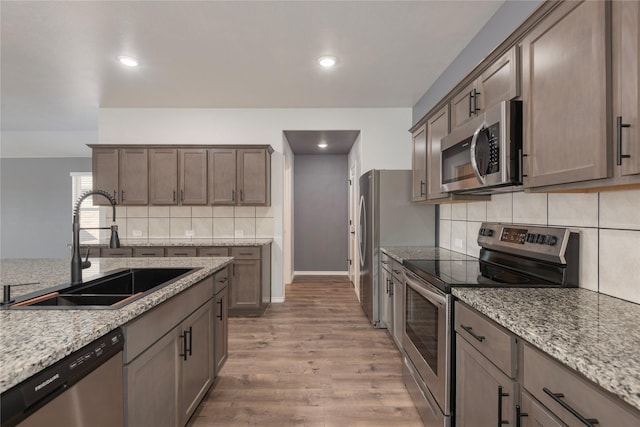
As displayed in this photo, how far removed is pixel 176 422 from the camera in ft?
5.36

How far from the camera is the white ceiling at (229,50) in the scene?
7.56 feet

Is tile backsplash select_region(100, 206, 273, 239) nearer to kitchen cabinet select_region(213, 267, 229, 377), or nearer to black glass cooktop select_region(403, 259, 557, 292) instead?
kitchen cabinet select_region(213, 267, 229, 377)

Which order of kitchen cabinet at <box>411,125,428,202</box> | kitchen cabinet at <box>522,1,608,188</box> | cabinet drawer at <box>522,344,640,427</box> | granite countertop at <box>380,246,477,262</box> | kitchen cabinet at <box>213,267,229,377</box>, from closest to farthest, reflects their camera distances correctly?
cabinet drawer at <box>522,344,640,427</box> → kitchen cabinet at <box>522,1,608,188</box> → kitchen cabinet at <box>213,267,229,377</box> → granite countertop at <box>380,246,477,262</box> → kitchen cabinet at <box>411,125,428,202</box>

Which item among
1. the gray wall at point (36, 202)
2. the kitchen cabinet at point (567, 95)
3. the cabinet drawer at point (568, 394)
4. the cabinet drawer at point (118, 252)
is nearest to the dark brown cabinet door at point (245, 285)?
the cabinet drawer at point (118, 252)

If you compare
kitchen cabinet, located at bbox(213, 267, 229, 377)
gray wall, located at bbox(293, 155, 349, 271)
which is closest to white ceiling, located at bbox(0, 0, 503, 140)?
kitchen cabinet, located at bbox(213, 267, 229, 377)

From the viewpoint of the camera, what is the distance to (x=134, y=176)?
416cm

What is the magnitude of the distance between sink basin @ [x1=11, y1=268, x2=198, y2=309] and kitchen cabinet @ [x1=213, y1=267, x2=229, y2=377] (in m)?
0.32

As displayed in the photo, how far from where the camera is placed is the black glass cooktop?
161 centimetres

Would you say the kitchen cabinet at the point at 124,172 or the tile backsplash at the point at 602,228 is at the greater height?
the kitchen cabinet at the point at 124,172

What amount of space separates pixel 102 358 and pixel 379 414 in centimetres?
167

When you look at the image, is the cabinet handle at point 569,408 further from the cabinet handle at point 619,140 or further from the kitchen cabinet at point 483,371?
the cabinet handle at point 619,140

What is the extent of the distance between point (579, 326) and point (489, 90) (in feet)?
4.28

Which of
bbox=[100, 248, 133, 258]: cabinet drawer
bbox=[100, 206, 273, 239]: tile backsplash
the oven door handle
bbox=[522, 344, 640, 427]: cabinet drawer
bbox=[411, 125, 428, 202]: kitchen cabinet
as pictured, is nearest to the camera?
bbox=[522, 344, 640, 427]: cabinet drawer

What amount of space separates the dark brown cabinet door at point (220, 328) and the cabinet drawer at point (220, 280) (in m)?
0.03
